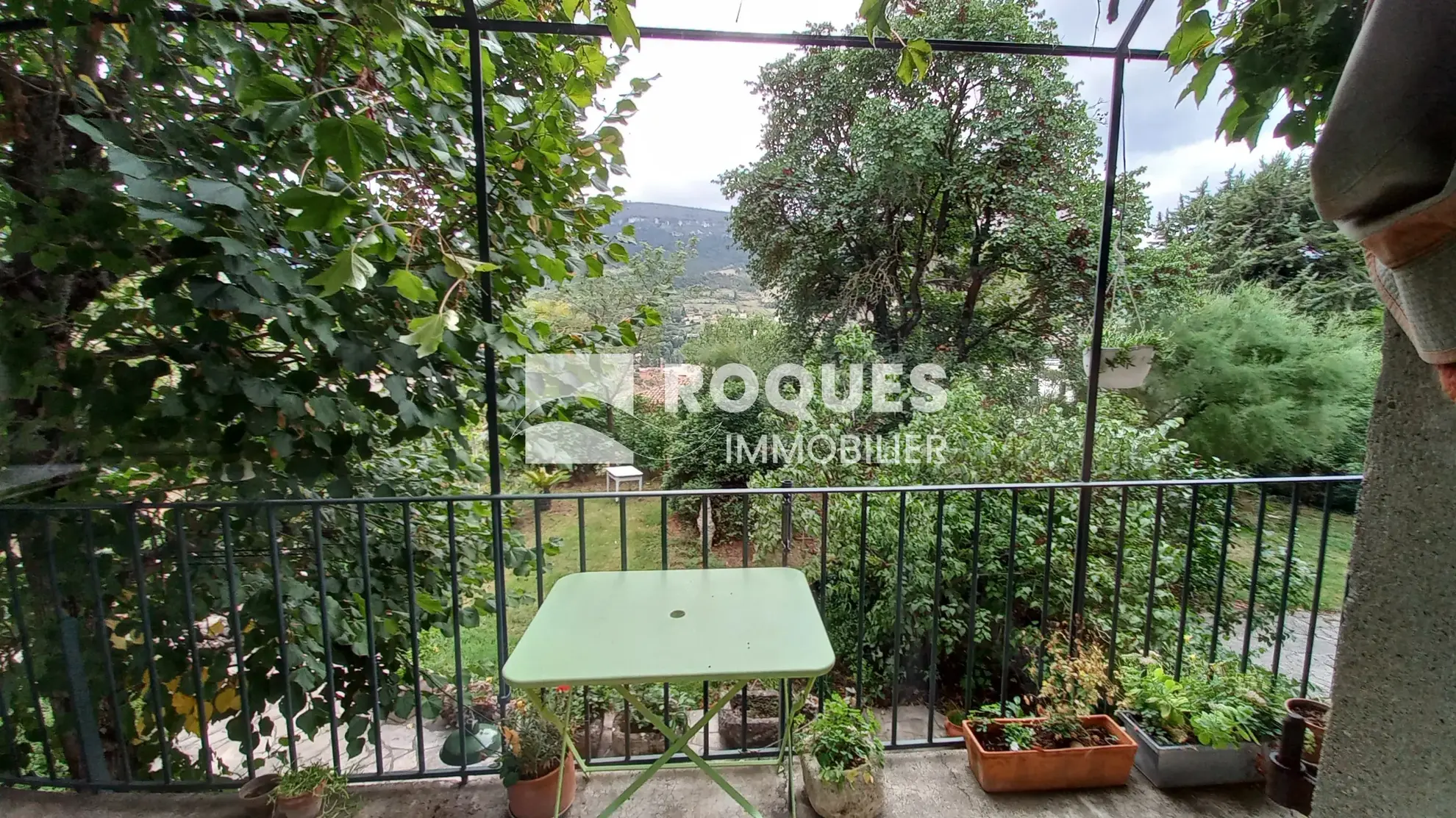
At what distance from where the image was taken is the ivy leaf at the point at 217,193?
3.31 feet

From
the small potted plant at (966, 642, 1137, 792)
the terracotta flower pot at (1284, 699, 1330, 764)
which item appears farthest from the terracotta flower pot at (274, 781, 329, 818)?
the terracotta flower pot at (1284, 699, 1330, 764)

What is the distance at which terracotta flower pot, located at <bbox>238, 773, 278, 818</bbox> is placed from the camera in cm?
139

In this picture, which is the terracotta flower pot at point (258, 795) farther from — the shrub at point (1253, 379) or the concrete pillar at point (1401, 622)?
the shrub at point (1253, 379)

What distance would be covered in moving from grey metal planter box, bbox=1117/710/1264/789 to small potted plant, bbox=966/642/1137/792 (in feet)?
0.24

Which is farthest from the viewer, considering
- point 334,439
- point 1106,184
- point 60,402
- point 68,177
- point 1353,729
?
point 1106,184

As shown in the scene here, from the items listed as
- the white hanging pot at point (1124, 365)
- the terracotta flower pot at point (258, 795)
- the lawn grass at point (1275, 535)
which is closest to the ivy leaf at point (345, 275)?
the terracotta flower pot at point (258, 795)

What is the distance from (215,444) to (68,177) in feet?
1.88

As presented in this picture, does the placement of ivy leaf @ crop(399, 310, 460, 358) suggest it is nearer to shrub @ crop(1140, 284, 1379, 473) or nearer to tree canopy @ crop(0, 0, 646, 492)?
tree canopy @ crop(0, 0, 646, 492)

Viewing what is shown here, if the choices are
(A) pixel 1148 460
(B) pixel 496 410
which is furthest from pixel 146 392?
(A) pixel 1148 460

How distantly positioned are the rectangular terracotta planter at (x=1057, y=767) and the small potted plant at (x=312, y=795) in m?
1.63

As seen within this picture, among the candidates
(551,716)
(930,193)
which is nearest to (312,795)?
(551,716)

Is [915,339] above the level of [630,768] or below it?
above

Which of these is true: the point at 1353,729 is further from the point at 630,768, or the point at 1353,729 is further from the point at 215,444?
the point at 215,444

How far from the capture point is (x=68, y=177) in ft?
3.60
